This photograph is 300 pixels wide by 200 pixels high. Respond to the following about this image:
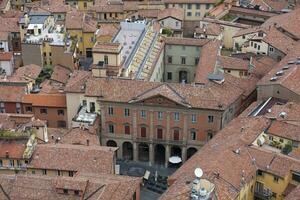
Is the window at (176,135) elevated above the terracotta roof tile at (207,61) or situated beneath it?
situated beneath

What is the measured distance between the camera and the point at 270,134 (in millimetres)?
79625

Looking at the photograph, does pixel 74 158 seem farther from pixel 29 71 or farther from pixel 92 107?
pixel 29 71

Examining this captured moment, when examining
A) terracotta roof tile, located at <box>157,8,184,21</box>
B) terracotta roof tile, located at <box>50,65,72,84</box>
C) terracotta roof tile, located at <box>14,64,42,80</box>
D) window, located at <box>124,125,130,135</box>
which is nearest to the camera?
window, located at <box>124,125,130,135</box>

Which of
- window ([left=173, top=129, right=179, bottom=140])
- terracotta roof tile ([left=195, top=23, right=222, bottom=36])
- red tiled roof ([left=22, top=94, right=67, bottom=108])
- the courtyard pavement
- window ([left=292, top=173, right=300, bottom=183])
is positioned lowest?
the courtyard pavement

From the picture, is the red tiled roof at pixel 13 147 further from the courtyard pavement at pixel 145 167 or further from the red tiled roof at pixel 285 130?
the red tiled roof at pixel 285 130

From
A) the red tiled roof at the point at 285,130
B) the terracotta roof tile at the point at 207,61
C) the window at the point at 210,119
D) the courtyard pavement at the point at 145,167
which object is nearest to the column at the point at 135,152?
the courtyard pavement at the point at 145,167

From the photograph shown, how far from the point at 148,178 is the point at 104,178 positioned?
23365 mm

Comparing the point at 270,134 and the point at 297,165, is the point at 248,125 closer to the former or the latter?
the point at 270,134

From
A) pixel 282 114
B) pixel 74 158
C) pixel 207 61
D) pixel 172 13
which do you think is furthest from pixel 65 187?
pixel 172 13

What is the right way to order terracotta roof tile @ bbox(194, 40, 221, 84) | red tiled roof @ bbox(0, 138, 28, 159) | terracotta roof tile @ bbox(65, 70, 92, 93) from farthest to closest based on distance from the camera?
1. terracotta roof tile @ bbox(194, 40, 221, 84)
2. terracotta roof tile @ bbox(65, 70, 92, 93)
3. red tiled roof @ bbox(0, 138, 28, 159)

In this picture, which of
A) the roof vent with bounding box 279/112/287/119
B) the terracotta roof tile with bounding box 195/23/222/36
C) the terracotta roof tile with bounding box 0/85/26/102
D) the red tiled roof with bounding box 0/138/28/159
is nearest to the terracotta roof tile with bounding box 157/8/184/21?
the terracotta roof tile with bounding box 195/23/222/36

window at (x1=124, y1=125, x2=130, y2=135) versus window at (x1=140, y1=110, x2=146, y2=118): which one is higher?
window at (x1=140, y1=110, x2=146, y2=118)

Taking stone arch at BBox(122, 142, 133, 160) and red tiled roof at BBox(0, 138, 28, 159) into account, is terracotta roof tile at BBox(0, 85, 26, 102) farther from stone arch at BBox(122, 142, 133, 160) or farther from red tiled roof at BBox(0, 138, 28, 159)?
red tiled roof at BBox(0, 138, 28, 159)

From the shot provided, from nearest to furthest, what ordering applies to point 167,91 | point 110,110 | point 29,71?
point 167,91 < point 110,110 < point 29,71
